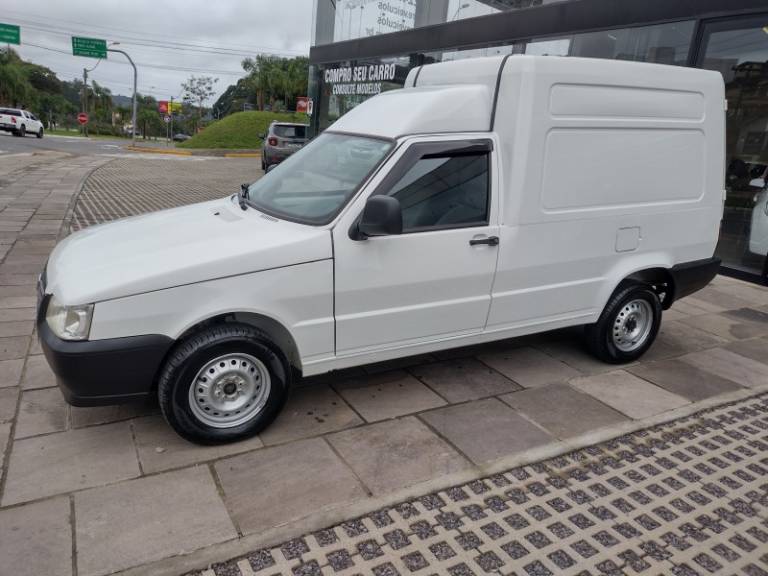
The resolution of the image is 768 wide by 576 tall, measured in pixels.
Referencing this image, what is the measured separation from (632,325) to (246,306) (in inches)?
136

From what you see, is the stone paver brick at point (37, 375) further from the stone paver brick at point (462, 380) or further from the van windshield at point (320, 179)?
the stone paver brick at point (462, 380)

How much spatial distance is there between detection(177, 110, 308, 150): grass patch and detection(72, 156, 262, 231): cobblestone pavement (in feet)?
33.6

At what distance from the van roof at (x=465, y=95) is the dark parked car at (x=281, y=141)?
49.0 feet

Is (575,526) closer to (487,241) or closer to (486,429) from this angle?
(486,429)

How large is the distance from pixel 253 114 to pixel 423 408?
1346 inches

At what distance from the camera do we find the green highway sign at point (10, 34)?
108ft

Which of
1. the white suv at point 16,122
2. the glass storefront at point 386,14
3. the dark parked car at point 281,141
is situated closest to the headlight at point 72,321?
the glass storefront at point 386,14

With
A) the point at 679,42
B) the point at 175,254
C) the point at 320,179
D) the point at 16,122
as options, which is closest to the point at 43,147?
the point at 16,122

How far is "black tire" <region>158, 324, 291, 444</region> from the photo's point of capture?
10.3 feet

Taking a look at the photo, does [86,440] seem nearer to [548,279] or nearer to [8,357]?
[8,357]

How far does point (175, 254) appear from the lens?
3.25 m

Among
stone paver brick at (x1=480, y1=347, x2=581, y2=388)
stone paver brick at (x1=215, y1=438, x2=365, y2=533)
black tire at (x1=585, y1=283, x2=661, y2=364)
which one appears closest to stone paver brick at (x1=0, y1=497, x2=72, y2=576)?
stone paver brick at (x1=215, y1=438, x2=365, y2=533)

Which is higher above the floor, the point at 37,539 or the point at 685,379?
the point at 685,379

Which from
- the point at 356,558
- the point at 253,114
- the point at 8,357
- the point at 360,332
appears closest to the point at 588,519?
the point at 356,558
